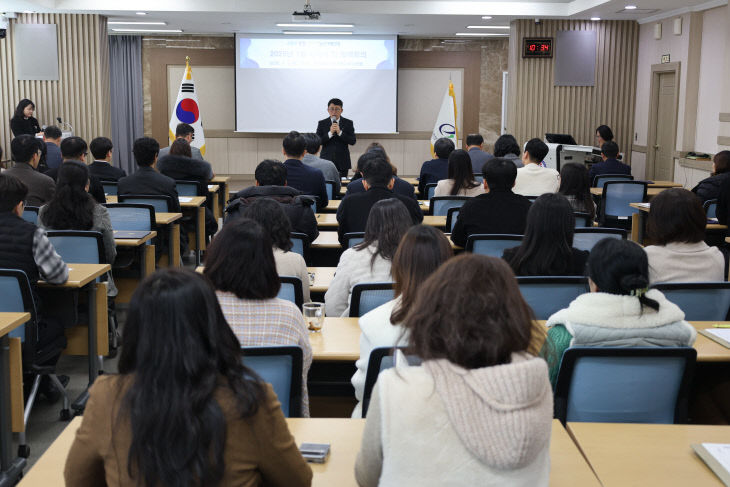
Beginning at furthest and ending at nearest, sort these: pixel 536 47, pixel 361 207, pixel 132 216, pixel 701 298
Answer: pixel 536 47 < pixel 132 216 < pixel 361 207 < pixel 701 298

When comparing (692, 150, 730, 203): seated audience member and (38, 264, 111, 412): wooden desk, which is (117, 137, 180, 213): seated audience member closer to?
(38, 264, 111, 412): wooden desk

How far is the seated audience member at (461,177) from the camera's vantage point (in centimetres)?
656

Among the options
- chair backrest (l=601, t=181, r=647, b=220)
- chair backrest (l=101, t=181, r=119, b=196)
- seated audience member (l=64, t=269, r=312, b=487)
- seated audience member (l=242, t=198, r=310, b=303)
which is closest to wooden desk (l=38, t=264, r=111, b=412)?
seated audience member (l=242, t=198, r=310, b=303)

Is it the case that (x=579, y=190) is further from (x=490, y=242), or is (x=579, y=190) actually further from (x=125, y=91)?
(x=125, y=91)

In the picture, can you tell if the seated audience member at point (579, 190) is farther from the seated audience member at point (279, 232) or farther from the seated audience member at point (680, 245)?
the seated audience member at point (279, 232)

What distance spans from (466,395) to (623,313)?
46.9 inches

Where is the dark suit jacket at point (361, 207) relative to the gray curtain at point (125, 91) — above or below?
below

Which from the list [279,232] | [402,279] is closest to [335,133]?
[279,232]

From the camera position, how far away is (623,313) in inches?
99.0

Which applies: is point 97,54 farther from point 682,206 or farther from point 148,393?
point 148,393

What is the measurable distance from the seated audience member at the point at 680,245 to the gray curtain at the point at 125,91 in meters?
12.1

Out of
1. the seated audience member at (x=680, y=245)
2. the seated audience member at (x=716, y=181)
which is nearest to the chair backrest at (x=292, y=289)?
the seated audience member at (x=680, y=245)

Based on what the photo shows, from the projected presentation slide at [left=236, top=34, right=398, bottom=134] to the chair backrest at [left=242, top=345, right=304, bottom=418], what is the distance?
463 inches

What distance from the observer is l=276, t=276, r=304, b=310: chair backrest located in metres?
3.39
